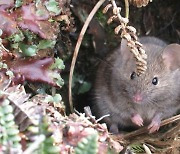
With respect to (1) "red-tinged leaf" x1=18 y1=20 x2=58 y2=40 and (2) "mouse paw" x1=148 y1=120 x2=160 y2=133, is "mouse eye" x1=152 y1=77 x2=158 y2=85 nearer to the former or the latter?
(2) "mouse paw" x1=148 y1=120 x2=160 y2=133

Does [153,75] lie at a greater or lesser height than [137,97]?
greater

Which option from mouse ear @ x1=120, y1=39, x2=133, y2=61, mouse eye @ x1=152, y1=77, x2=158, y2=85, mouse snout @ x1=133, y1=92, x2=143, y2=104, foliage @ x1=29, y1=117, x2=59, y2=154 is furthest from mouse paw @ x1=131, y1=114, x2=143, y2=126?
foliage @ x1=29, y1=117, x2=59, y2=154

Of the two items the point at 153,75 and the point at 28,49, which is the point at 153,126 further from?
the point at 28,49

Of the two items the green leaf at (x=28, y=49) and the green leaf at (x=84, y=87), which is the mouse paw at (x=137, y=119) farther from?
the green leaf at (x=28, y=49)

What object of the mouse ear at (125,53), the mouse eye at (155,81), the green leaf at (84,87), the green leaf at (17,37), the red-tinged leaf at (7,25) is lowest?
the green leaf at (84,87)

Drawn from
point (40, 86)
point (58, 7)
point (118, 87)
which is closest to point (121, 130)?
point (118, 87)

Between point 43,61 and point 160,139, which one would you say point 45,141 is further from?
point 160,139

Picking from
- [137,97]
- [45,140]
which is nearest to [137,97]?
[137,97]

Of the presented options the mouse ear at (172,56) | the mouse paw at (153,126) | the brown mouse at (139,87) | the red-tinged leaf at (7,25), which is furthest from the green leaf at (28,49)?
the mouse ear at (172,56)
